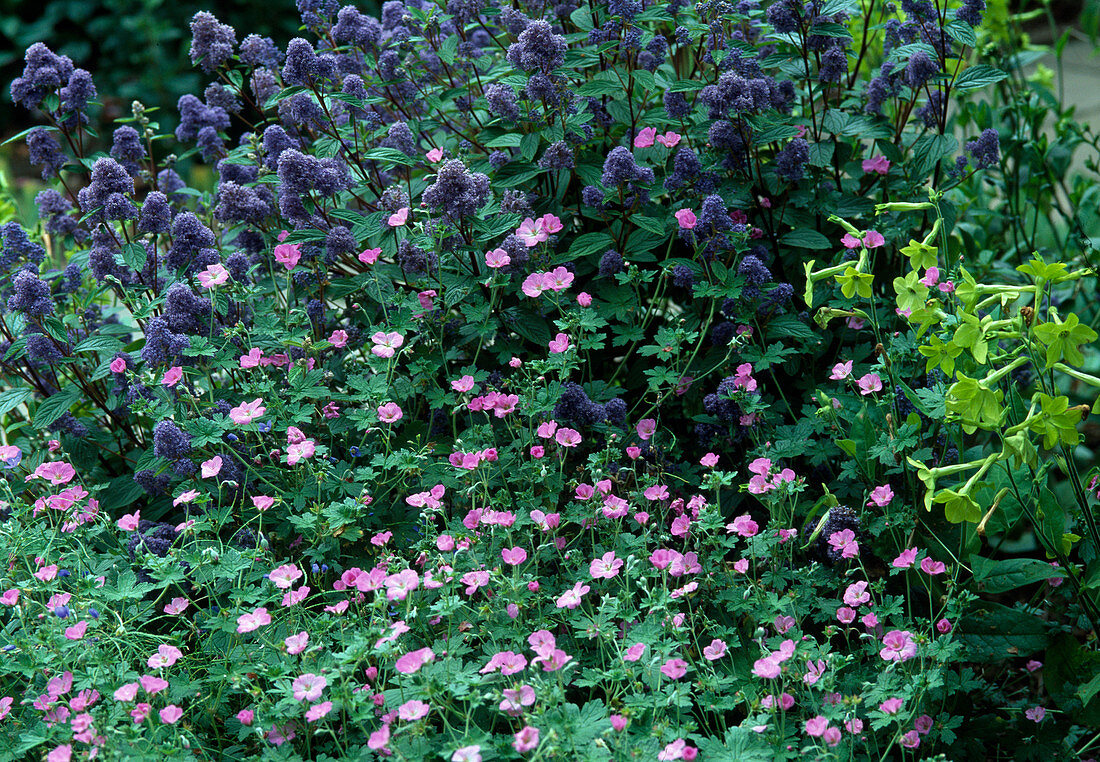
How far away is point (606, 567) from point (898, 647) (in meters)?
0.52

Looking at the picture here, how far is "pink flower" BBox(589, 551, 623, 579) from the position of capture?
171cm

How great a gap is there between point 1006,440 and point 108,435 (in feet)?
6.68

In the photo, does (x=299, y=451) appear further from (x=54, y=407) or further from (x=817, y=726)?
(x=817, y=726)

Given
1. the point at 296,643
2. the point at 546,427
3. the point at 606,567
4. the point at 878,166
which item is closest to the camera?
the point at 296,643

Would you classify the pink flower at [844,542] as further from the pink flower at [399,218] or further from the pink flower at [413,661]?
the pink flower at [399,218]

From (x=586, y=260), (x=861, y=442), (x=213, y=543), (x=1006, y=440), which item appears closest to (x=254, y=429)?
(x=213, y=543)

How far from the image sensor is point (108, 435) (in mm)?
2402

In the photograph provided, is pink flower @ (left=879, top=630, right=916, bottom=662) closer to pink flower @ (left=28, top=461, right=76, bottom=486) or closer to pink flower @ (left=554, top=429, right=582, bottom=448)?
pink flower @ (left=554, top=429, right=582, bottom=448)

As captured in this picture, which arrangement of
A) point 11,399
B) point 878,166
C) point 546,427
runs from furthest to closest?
point 878,166
point 11,399
point 546,427

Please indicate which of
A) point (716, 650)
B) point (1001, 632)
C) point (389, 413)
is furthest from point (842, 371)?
point (389, 413)

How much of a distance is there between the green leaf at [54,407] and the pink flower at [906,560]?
5.96 ft

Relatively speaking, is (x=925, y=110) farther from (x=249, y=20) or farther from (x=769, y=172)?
(x=249, y=20)

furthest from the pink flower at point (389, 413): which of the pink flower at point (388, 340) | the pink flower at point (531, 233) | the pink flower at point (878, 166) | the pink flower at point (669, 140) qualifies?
the pink flower at point (878, 166)

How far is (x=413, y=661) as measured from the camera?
4.92ft
